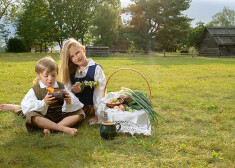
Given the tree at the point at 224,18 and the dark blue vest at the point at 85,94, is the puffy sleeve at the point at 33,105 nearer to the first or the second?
the dark blue vest at the point at 85,94

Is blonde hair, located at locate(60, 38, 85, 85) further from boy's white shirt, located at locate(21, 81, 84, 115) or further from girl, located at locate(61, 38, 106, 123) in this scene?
boy's white shirt, located at locate(21, 81, 84, 115)

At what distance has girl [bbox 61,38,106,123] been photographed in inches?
151

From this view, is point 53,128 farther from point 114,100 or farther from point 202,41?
point 202,41

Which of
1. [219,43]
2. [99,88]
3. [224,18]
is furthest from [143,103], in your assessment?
[224,18]

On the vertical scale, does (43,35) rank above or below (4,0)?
below

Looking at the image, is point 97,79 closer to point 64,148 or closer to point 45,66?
point 45,66

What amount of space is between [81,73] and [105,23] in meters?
26.0

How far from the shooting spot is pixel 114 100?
3.53m

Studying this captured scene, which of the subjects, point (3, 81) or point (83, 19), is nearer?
point (3, 81)

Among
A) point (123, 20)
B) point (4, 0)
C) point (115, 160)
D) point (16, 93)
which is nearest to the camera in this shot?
point (115, 160)

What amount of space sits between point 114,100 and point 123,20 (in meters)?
34.6

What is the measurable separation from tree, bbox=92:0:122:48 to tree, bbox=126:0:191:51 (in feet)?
13.2

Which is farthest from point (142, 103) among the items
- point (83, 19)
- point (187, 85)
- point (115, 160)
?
point (83, 19)

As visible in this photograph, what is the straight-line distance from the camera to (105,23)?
1139 inches
